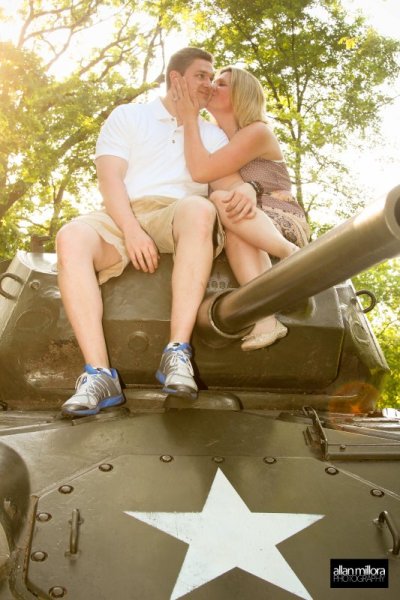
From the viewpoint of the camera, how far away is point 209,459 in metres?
2.85

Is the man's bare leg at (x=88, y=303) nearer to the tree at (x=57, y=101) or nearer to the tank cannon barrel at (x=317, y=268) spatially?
the tank cannon barrel at (x=317, y=268)

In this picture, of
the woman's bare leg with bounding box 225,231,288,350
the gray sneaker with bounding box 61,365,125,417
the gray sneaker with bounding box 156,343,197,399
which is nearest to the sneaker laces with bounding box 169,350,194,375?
the gray sneaker with bounding box 156,343,197,399

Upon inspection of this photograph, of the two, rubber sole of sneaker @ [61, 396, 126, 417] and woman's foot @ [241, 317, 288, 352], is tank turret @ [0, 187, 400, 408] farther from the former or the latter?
rubber sole of sneaker @ [61, 396, 126, 417]

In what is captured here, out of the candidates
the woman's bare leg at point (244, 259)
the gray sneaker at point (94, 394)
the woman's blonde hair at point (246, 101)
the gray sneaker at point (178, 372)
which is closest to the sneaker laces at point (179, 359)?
the gray sneaker at point (178, 372)

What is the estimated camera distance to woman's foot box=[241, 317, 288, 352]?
364 centimetres

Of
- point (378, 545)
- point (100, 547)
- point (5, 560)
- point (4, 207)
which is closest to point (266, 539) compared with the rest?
point (378, 545)

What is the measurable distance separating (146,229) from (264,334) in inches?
35.1

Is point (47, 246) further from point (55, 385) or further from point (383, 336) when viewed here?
point (55, 385)

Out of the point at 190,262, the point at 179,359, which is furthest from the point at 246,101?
the point at 179,359

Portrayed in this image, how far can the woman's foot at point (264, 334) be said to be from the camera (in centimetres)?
364

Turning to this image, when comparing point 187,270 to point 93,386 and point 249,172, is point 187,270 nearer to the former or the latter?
point 93,386

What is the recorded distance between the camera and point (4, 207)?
17062 mm

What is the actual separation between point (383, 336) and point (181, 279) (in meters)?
16.1

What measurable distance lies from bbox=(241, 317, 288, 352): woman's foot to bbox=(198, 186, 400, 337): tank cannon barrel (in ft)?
0.50
